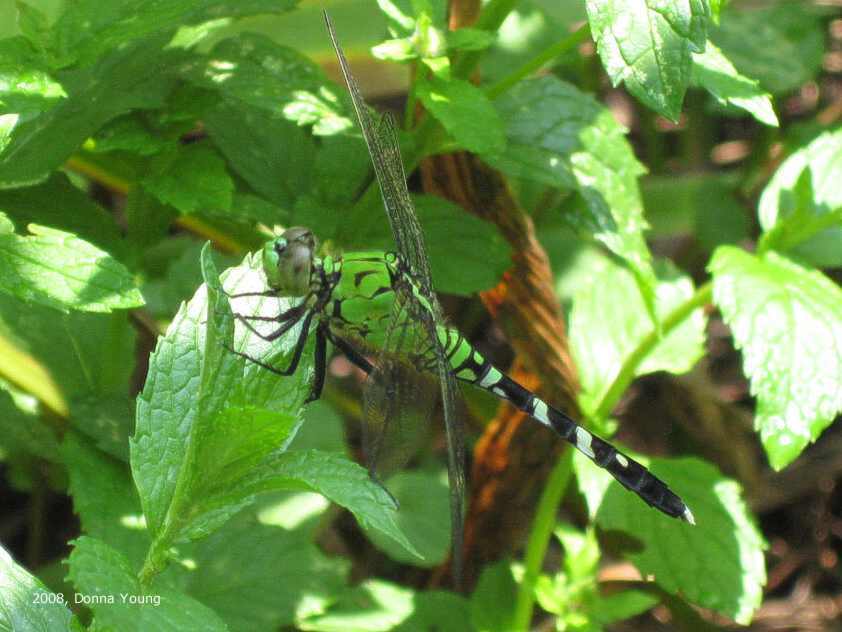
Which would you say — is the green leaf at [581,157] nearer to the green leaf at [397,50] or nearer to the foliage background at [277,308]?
the foliage background at [277,308]

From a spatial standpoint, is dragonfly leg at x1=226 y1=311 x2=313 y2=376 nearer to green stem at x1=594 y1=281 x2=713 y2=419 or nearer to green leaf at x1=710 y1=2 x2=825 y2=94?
green stem at x1=594 y1=281 x2=713 y2=419

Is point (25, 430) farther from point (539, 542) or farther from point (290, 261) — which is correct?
point (539, 542)

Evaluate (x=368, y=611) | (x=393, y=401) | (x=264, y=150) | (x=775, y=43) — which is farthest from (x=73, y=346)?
(x=775, y=43)

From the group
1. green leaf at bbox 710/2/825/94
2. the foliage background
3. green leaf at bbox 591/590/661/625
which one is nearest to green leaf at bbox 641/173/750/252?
green leaf at bbox 710/2/825/94

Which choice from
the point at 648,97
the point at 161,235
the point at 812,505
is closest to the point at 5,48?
the point at 161,235

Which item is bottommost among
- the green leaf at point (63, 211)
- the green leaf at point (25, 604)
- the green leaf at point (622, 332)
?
the green leaf at point (622, 332)

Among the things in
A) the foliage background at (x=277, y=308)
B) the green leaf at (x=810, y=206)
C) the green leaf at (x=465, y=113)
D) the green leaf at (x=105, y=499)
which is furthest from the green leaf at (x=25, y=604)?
the green leaf at (x=810, y=206)
